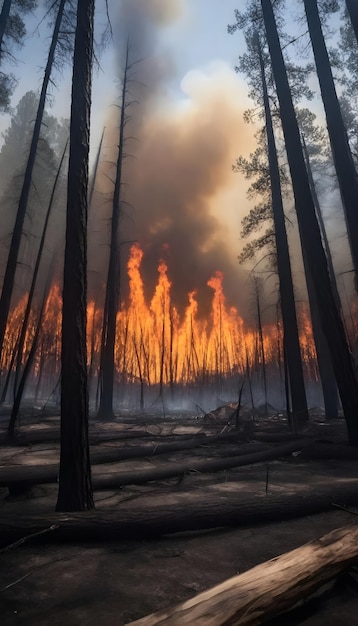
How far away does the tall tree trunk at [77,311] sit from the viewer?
3514mm

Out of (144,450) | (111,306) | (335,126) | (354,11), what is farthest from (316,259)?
(111,306)

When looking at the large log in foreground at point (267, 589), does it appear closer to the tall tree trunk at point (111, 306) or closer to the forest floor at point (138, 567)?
the forest floor at point (138, 567)

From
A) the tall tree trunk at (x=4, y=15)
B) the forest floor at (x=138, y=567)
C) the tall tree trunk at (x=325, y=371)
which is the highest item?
the tall tree trunk at (x=4, y=15)

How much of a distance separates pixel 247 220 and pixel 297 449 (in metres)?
10.2

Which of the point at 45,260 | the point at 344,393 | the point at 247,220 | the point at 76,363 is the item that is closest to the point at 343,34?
the point at 247,220

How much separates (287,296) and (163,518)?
10637mm

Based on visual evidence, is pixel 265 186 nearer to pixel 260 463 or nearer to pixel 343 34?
pixel 343 34

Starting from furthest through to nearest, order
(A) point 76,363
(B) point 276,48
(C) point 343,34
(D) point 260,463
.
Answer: (C) point 343,34 < (B) point 276,48 < (D) point 260,463 < (A) point 76,363

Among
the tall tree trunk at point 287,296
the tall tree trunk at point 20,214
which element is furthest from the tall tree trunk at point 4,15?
the tall tree trunk at point 287,296

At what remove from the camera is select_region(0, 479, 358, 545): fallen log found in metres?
2.81

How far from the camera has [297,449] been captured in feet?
22.3

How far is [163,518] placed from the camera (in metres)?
3.01

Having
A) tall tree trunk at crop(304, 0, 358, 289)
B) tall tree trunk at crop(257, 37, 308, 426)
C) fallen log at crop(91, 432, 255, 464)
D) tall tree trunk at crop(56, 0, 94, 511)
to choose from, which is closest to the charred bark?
tall tree trunk at crop(304, 0, 358, 289)

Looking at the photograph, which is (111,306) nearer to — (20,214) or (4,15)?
(20,214)
